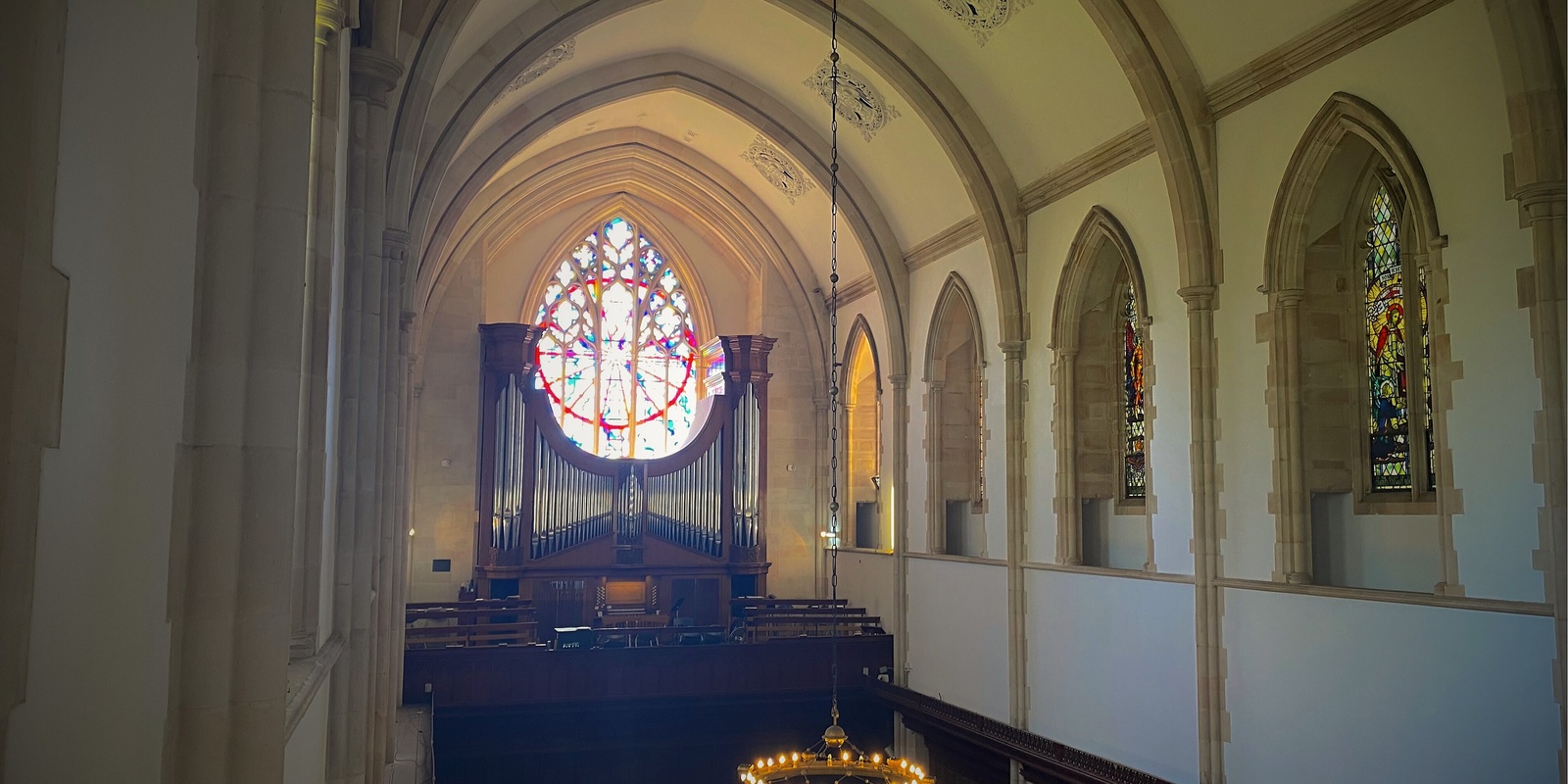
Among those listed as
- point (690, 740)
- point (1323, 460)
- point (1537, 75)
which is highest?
point (1537, 75)

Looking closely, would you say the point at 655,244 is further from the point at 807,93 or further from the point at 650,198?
the point at 807,93

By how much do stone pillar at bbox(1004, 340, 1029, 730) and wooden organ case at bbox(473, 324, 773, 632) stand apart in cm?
523

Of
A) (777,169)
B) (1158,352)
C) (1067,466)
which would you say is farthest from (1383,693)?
(777,169)

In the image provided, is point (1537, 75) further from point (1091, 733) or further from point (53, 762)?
point (53, 762)

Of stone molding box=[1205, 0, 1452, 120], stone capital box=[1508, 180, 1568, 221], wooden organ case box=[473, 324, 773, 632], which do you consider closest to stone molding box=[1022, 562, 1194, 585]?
stone molding box=[1205, 0, 1452, 120]

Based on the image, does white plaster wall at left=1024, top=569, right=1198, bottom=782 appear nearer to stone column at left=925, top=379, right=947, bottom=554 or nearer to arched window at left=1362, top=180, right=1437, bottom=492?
arched window at left=1362, top=180, right=1437, bottom=492

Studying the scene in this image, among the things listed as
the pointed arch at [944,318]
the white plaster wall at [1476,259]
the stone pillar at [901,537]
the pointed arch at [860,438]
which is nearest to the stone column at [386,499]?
the white plaster wall at [1476,259]

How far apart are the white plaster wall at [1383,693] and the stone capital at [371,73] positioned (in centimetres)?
639

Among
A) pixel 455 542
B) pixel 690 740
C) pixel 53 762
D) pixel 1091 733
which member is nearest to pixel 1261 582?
pixel 1091 733

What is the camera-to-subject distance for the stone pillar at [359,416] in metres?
5.80

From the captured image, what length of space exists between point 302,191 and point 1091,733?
9.19 metres

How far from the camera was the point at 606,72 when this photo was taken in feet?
43.5

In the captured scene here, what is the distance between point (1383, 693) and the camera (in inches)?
297

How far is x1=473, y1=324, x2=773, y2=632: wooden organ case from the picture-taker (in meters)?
15.4
